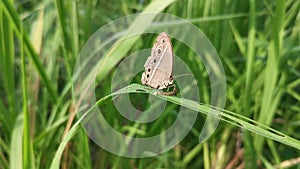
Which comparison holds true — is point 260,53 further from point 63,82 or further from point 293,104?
point 63,82

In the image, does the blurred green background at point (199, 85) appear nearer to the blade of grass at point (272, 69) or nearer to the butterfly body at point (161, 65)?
the blade of grass at point (272, 69)

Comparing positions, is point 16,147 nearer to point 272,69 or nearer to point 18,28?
point 18,28

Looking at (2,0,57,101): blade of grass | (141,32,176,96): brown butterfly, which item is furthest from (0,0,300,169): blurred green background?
(141,32,176,96): brown butterfly

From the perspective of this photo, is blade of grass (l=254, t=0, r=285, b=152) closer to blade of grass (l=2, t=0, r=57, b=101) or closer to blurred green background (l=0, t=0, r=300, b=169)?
blurred green background (l=0, t=0, r=300, b=169)

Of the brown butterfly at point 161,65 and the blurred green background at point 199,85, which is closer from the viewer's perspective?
the brown butterfly at point 161,65

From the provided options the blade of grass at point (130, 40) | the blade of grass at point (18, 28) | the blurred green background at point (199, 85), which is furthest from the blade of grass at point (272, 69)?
the blade of grass at point (18, 28)

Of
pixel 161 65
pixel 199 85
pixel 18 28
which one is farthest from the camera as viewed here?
pixel 199 85

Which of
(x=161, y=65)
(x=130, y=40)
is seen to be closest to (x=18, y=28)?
(x=130, y=40)

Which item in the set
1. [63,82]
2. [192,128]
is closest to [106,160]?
[192,128]
